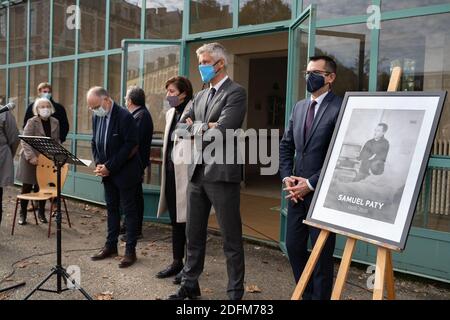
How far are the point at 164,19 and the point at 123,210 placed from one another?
3195 mm

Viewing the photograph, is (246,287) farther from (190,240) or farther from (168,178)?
(168,178)

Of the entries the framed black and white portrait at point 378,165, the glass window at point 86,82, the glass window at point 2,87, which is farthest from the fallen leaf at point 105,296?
the glass window at point 2,87

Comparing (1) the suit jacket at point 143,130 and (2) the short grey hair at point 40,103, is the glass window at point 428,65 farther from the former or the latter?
(2) the short grey hair at point 40,103

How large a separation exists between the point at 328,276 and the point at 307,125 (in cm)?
109

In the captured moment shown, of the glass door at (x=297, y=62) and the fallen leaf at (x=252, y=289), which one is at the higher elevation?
the glass door at (x=297, y=62)

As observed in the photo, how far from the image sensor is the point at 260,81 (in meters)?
11.3

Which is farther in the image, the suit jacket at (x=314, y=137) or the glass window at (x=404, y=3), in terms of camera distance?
the glass window at (x=404, y=3)

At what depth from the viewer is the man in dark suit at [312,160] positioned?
9.91 ft

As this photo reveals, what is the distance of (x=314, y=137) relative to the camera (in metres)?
3.06

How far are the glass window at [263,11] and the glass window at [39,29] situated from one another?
4.52 meters

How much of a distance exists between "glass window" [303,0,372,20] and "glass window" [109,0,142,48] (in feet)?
9.54

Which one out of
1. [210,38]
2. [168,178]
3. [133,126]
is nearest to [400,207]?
[168,178]

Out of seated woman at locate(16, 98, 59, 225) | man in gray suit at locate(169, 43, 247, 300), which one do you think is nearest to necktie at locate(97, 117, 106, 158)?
man in gray suit at locate(169, 43, 247, 300)

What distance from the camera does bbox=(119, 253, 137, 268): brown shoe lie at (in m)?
4.35
